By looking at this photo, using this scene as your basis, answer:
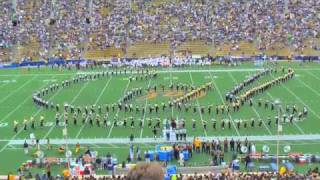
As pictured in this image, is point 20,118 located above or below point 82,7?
below

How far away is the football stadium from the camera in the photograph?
17.8m

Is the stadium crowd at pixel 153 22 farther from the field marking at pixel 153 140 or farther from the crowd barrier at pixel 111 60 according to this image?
the field marking at pixel 153 140

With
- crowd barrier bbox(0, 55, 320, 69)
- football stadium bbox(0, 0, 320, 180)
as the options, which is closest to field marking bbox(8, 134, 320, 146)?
football stadium bbox(0, 0, 320, 180)

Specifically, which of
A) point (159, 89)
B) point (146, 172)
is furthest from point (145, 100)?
point (146, 172)


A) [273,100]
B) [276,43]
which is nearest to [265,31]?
[276,43]

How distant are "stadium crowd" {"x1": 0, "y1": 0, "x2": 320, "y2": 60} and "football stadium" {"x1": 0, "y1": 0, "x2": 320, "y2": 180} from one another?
0.10m

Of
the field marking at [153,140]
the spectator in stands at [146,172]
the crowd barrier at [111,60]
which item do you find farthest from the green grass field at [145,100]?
the spectator in stands at [146,172]

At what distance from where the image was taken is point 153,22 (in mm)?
51531

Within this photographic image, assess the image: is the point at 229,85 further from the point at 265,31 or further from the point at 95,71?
the point at 265,31

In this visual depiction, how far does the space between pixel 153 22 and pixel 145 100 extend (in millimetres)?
23886

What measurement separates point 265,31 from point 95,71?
16.3 m

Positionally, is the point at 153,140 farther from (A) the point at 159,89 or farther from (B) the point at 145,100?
(A) the point at 159,89

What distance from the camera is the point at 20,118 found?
25.2m

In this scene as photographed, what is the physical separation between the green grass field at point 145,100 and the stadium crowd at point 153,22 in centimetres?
681
